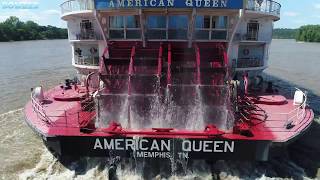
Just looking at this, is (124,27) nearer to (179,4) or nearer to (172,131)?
(179,4)

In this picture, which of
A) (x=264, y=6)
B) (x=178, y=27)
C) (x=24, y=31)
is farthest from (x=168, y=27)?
(x=24, y=31)

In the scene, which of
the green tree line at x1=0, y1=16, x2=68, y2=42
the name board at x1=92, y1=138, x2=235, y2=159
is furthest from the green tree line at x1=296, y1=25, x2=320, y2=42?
the name board at x1=92, y1=138, x2=235, y2=159

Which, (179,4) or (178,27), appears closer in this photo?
(179,4)

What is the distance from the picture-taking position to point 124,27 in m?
13.3

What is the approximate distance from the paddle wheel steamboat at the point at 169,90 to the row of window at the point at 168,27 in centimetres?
4

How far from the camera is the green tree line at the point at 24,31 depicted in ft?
241

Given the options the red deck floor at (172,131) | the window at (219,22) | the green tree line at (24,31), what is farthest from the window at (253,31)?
the green tree line at (24,31)

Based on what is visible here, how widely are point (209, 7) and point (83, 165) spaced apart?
6365 millimetres

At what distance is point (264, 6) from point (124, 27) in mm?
5592

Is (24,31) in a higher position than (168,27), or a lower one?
higher

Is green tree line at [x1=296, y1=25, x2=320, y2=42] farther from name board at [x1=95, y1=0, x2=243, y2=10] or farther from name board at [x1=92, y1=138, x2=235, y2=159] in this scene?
name board at [x1=92, y1=138, x2=235, y2=159]

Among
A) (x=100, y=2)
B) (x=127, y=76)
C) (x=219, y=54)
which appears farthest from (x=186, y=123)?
(x=100, y=2)

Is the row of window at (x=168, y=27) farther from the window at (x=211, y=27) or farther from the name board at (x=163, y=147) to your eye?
the name board at (x=163, y=147)

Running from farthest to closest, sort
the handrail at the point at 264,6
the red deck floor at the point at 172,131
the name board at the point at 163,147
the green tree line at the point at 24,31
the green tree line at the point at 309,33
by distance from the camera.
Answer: the green tree line at the point at 309,33, the green tree line at the point at 24,31, the handrail at the point at 264,6, the red deck floor at the point at 172,131, the name board at the point at 163,147
